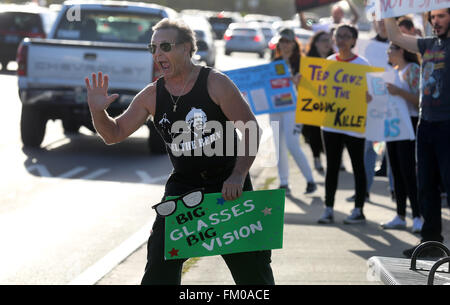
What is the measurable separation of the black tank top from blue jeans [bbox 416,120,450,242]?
2.68 meters

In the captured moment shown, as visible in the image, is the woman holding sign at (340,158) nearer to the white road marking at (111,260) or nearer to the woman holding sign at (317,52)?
the white road marking at (111,260)

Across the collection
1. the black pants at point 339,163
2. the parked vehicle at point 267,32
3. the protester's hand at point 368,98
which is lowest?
the parked vehicle at point 267,32

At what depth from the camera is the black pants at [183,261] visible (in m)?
4.84

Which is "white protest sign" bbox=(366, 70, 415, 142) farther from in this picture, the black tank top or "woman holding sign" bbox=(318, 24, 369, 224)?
the black tank top

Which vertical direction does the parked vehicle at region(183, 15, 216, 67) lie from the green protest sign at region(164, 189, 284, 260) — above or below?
below

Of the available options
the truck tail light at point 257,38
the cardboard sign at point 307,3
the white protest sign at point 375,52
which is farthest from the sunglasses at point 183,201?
the truck tail light at point 257,38

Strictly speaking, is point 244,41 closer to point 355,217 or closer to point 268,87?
point 268,87

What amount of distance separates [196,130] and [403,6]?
8.21 ft

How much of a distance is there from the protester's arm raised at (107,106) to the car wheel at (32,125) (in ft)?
29.3

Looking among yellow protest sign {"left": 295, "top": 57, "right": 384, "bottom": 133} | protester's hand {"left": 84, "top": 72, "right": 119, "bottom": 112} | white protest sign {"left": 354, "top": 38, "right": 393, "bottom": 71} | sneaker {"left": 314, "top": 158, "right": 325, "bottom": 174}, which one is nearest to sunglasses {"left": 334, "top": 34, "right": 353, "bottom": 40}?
yellow protest sign {"left": 295, "top": 57, "right": 384, "bottom": 133}

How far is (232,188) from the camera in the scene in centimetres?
477

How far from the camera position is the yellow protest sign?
9.24 meters

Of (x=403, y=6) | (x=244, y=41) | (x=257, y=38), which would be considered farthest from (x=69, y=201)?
(x=257, y=38)
